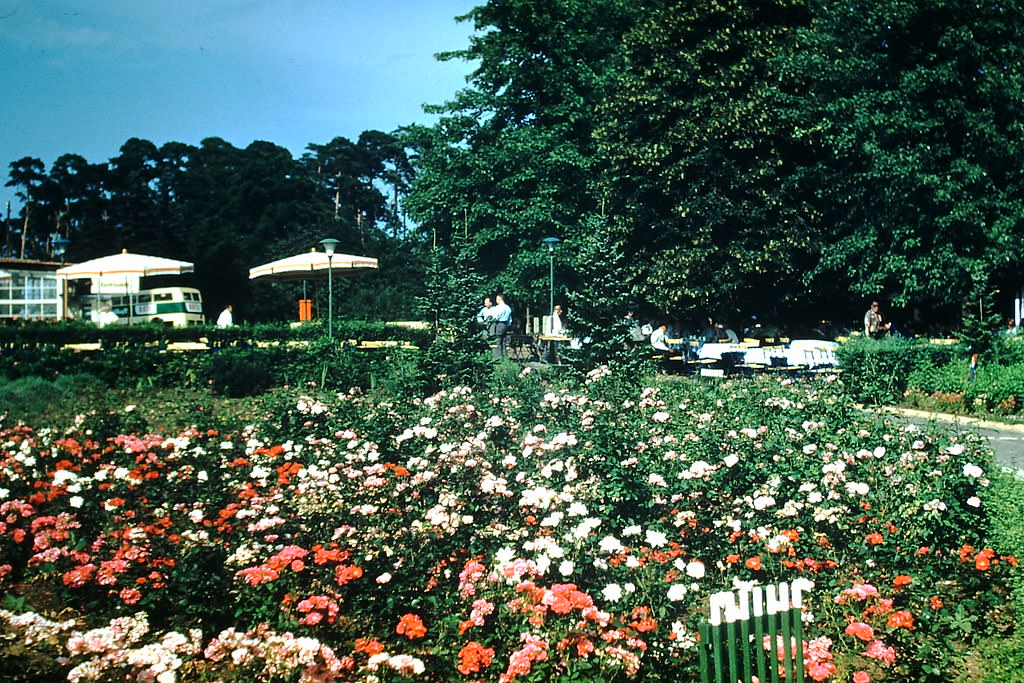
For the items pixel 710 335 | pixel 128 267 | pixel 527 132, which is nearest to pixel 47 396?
pixel 128 267

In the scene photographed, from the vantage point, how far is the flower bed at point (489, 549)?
395 centimetres

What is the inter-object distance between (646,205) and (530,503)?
20.5 m

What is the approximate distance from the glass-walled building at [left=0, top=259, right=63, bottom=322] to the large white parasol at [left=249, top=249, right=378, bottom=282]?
48.3ft

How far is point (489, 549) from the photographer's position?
512 centimetres

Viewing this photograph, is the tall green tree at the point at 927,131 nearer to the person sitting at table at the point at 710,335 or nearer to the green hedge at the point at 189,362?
the person sitting at table at the point at 710,335

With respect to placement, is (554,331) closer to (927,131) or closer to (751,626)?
(927,131)

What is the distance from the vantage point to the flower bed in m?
3.95

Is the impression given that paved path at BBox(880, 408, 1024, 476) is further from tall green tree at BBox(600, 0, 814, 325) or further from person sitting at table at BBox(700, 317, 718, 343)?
tall green tree at BBox(600, 0, 814, 325)

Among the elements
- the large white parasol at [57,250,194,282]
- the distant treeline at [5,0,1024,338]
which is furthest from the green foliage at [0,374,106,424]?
the large white parasol at [57,250,194,282]

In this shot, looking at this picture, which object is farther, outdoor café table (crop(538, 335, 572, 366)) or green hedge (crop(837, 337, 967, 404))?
outdoor café table (crop(538, 335, 572, 366))

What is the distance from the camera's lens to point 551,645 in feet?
13.2

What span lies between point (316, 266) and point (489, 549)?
18.0 meters

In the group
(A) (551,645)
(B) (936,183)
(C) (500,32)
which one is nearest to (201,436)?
(A) (551,645)

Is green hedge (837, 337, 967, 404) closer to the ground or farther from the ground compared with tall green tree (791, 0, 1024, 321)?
closer to the ground
